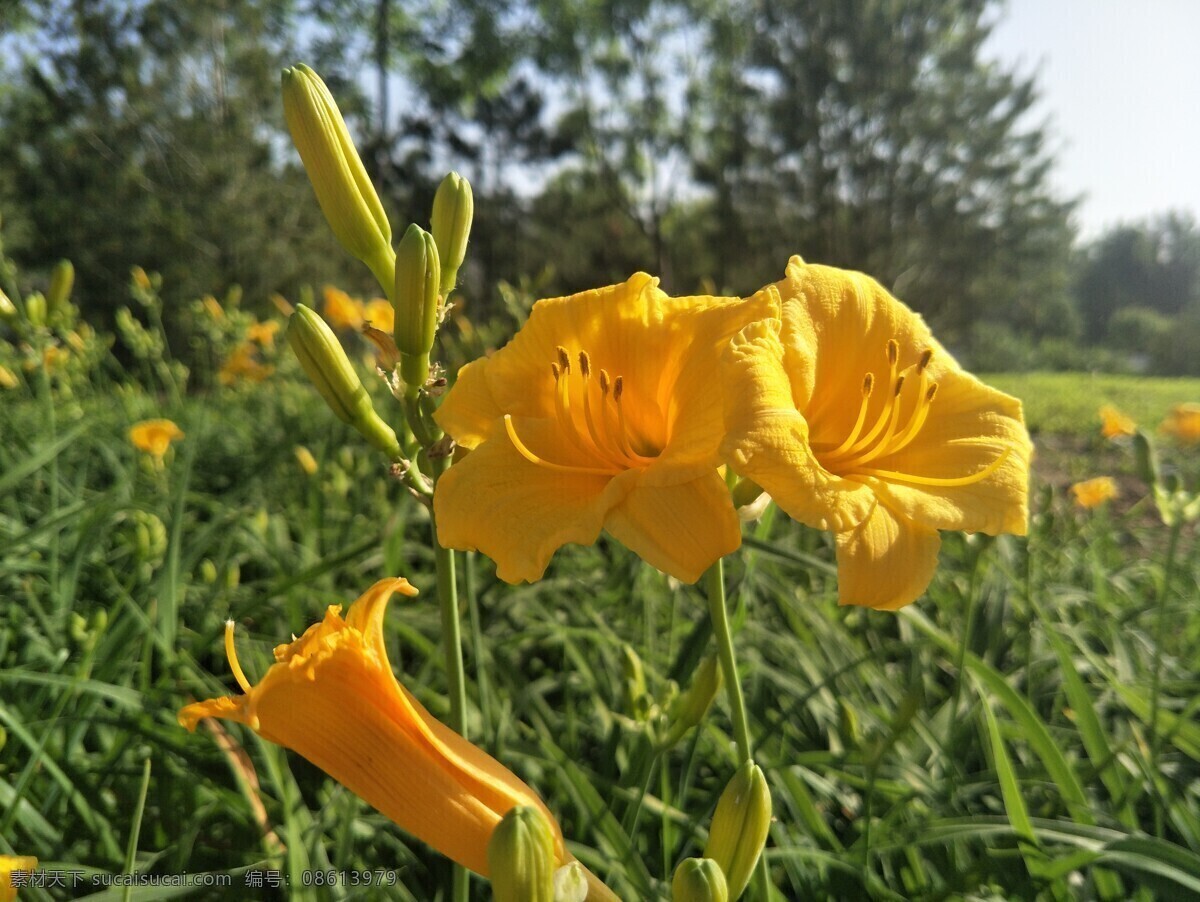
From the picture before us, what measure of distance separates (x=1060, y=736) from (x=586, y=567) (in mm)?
1438

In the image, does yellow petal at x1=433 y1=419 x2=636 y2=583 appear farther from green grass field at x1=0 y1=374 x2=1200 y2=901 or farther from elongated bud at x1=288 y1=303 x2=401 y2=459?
green grass field at x1=0 y1=374 x2=1200 y2=901

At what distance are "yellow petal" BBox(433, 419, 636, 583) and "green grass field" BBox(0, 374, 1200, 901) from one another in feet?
1.53

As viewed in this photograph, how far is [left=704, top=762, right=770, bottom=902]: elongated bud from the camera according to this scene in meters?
0.63

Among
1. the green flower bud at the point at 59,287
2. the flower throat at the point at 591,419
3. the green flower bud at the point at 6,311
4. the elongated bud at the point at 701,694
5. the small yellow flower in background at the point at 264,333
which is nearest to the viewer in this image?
the flower throat at the point at 591,419

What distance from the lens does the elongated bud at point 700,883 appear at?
0.58m

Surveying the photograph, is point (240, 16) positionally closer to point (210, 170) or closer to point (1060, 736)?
point (210, 170)

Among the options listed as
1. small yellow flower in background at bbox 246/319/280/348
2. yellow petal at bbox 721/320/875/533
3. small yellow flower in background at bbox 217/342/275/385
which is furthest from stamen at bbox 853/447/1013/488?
small yellow flower in background at bbox 246/319/280/348

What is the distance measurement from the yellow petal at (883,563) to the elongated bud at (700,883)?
0.84 ft

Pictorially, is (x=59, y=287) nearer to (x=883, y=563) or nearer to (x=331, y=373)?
(x=331, y=373)

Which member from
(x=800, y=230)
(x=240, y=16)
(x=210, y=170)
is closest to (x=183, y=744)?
(x=210, y=170)

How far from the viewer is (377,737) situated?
680 millimetres

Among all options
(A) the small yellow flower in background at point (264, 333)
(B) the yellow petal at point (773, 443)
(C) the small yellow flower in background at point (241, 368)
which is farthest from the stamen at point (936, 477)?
(A) the small yellow flower in background at point (264, 333)

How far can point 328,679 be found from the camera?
2.18 feet

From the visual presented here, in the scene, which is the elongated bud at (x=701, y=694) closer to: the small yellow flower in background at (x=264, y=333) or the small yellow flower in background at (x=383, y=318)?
the small yellow flower in background at (x=383, y=318)
